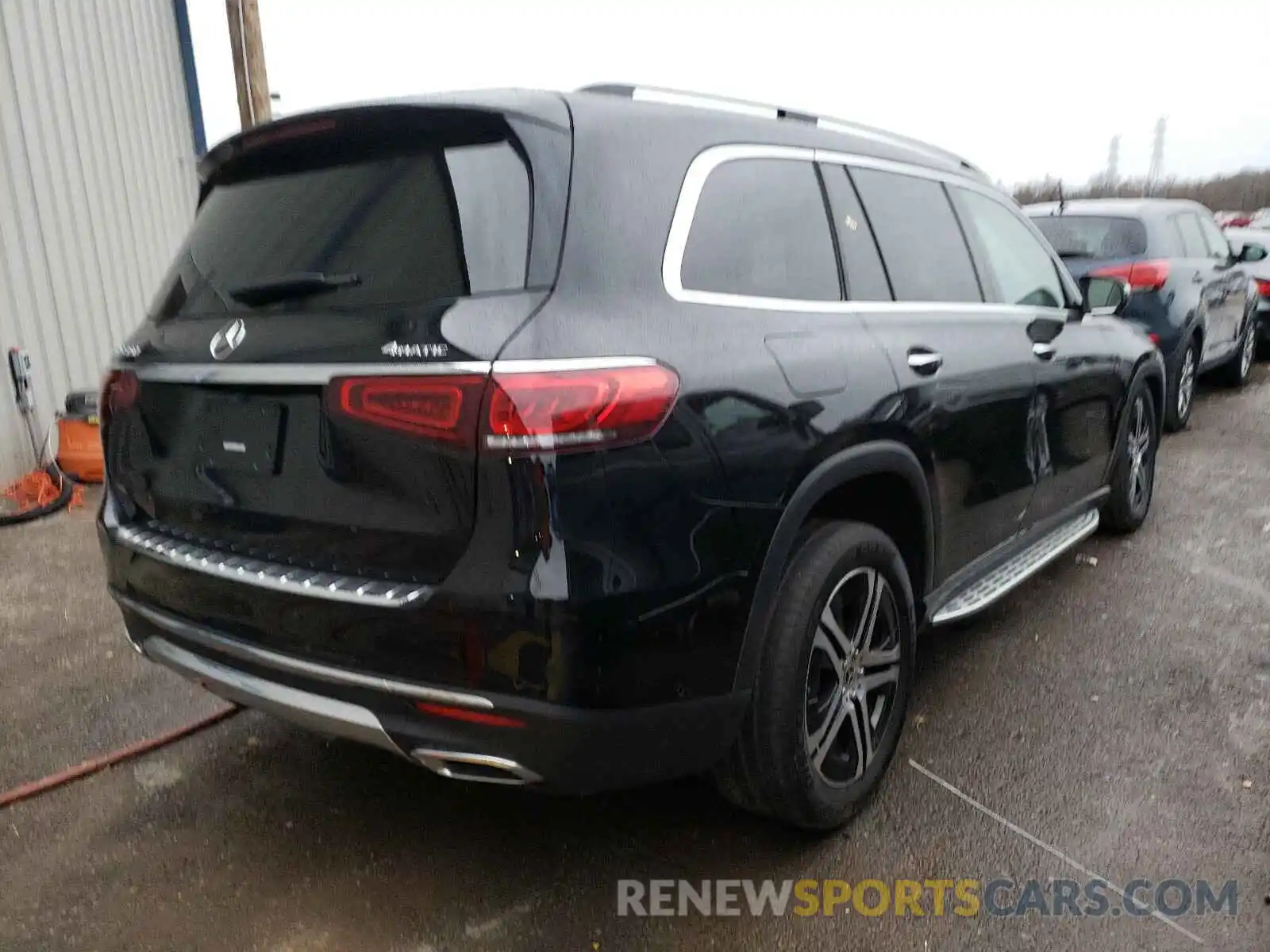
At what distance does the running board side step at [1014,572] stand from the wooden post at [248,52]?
23.1 ft

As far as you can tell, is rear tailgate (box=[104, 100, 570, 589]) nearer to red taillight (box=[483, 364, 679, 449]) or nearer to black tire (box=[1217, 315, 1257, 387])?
red taillight (box=[483, 364, 679, 449])

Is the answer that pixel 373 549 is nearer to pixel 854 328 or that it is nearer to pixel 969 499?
pixel 854 328

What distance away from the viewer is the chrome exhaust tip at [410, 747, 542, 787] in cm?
197

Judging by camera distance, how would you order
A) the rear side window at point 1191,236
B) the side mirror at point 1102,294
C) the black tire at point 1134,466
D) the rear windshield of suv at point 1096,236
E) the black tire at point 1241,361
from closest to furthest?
1. the side mirror at point 1102,294
2. the black tire at point 1134,466
3. the rear windshield of suv at point 1096,236
4. the rear side window at point 1191,236
5. the black tire at point 1241,361

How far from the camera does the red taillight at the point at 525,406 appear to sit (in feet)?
5.95

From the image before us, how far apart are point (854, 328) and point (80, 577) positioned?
4.13 m

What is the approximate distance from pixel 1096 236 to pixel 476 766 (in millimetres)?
6780

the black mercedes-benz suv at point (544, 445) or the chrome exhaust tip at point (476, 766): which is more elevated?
the black mercedes-benz suv at point (544, 445)

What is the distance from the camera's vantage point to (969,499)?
123 inches

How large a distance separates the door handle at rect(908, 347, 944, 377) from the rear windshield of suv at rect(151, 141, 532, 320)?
1.28 metres

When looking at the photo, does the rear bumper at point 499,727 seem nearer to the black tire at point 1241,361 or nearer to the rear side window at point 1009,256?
the rear side window at point 1009,256

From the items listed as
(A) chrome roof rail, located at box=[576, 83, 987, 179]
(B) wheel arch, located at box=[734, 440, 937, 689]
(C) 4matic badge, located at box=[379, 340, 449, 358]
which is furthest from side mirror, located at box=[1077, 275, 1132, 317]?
(C) 4matic badge, located at box=[379, 340, 449, 358]

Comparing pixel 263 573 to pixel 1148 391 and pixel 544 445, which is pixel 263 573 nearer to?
pixel 544 445

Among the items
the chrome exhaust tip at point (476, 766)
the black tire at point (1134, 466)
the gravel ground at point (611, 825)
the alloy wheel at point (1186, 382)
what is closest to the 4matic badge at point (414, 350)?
the chrome exhaust tip at point (476, 766)
